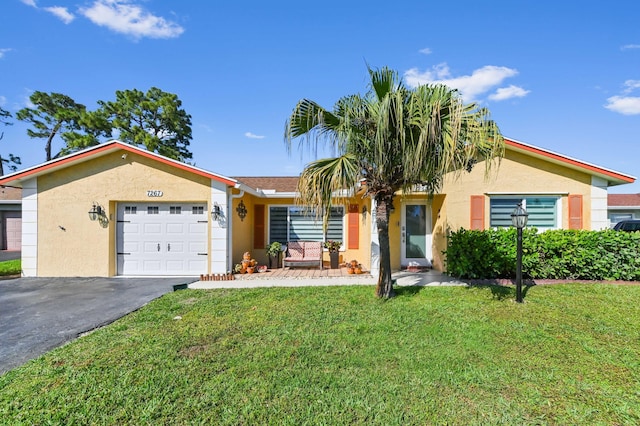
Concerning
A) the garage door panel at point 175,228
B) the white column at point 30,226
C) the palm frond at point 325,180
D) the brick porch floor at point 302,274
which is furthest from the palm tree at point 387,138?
the white column at point 30,226

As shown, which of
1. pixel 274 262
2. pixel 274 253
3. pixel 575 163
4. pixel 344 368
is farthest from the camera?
pixel 274 262

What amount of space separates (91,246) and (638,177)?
1708 centimetres

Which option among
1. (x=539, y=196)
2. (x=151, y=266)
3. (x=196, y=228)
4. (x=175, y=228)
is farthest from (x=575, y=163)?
(x=151, y=266)

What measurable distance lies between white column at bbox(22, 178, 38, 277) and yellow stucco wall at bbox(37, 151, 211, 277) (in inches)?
4.7

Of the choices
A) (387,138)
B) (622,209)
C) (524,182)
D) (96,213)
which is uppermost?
(387,138)

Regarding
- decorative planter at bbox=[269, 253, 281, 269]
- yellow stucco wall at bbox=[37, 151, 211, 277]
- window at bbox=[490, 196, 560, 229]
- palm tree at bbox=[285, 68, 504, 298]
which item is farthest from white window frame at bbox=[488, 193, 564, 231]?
yellow stucco wall at bbox=[37, 151, 211, 277]

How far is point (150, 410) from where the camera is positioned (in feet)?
8.80

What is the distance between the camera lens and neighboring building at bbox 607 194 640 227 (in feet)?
63.5

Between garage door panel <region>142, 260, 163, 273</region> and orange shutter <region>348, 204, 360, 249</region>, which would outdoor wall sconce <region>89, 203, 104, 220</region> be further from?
orange shutter <region>348, 204, 360, 249</region>

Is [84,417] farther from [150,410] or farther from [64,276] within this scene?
[64,276]

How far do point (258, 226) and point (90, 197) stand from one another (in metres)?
5.33

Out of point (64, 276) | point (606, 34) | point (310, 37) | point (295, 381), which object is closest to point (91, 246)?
point (64, 276)

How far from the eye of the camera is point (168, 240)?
9.16 metres

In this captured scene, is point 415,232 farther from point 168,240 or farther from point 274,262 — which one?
point 168,240
